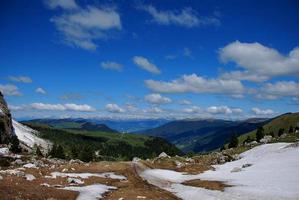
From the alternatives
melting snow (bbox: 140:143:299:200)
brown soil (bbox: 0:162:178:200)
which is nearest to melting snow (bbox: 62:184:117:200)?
brown soil (bbox: 0:162:178:200)

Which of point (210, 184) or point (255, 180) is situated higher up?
point (255, 180)

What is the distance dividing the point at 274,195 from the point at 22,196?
27599mm

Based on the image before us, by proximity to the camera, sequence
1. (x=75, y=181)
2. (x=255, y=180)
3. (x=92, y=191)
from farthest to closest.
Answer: (x=255, y=180) < (x=75, y=181) < (x=92, y=191)

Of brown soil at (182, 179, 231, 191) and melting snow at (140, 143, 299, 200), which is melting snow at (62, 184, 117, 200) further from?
brown soil at (182, 179, 231, 191)

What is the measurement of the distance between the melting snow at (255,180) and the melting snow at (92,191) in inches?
377

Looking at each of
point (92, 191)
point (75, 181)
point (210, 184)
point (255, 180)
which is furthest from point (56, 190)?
point (255, 180)

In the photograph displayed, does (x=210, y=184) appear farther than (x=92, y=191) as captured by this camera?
Yes

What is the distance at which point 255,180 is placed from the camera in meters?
57.3

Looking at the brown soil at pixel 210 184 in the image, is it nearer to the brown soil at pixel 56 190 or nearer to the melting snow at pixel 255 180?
the melting snow at pixel 255 180

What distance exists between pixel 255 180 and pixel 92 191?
24491 mm

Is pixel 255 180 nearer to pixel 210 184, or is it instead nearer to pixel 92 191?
pixel 210 184

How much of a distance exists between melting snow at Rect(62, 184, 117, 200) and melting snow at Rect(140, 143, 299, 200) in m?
9.57

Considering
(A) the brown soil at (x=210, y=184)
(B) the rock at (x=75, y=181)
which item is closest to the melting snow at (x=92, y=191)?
(B) the rock at (x=75, y=181)

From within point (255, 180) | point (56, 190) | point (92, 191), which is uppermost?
point (255, 180)
